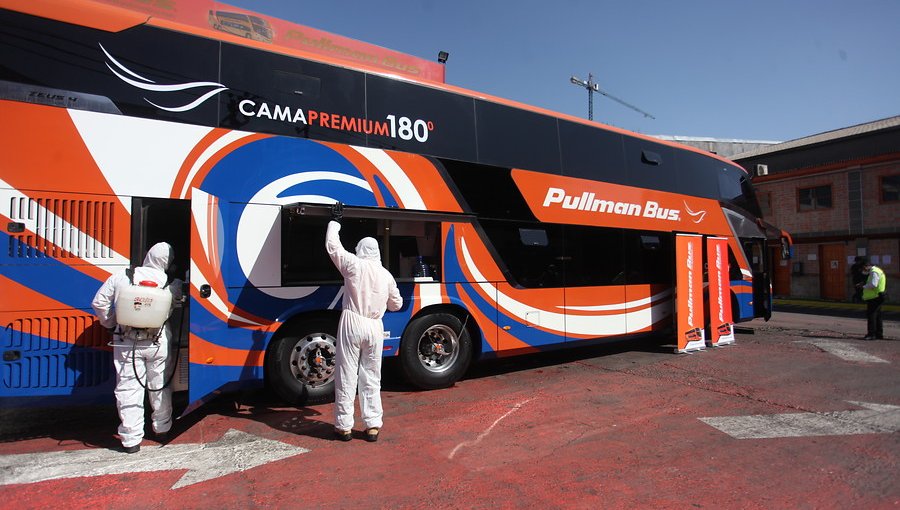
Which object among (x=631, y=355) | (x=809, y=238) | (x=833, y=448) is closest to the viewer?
(x=833, y=448)

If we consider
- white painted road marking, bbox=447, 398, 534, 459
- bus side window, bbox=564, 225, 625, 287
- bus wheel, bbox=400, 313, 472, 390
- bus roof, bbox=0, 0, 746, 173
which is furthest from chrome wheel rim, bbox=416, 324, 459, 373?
bus roof, bbox=0, 0, 746, 173

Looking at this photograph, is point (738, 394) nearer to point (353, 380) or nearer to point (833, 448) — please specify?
point (833, 448)

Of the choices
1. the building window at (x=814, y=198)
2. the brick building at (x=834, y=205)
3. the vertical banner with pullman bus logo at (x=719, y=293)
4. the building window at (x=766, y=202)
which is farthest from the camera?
the building window at (x=766, y=202)

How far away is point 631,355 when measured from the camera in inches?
344

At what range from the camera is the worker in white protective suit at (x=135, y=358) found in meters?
4.09

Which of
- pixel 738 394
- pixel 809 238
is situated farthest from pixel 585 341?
pixel 809 238

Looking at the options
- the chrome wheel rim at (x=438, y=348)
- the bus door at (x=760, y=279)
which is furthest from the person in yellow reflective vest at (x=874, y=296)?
the chrome wheel rim at (x=438, y=348)

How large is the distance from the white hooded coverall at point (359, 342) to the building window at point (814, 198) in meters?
23.5

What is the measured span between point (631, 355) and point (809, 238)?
57.7 ft

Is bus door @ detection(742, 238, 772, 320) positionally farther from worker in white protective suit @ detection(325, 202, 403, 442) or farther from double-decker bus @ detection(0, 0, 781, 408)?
worker in white protective suit @ detection(325, 202, 403, 442)

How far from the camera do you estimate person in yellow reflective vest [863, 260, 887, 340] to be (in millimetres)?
9914

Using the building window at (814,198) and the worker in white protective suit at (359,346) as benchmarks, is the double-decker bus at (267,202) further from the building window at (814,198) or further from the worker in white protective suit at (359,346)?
the building window at (814,198)

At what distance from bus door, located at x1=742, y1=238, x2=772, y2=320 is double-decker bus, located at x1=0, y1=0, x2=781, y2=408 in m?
4.92

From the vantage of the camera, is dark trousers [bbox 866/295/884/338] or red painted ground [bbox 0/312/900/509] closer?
red painted ground [bbox 0/312/900/509]
